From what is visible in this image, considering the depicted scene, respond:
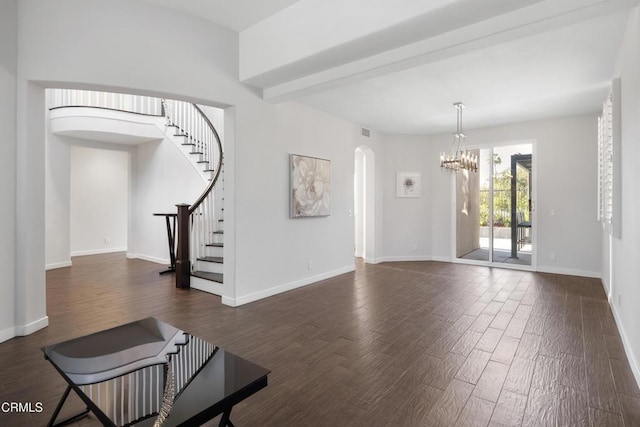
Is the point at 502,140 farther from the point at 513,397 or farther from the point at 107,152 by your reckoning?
the point at 107,152

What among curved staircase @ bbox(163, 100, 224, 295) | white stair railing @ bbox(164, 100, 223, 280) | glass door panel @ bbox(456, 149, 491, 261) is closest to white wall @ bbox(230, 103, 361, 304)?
curved staircase @ bbox(163, 100, 224, 295)

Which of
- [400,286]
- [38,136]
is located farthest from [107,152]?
[400,286]

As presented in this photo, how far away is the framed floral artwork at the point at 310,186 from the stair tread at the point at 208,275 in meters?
1.41

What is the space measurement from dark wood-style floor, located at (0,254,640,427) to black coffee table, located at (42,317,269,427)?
1.45 ft

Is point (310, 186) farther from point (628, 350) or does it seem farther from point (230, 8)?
point (628, 350)

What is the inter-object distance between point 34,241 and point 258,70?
2.87 m

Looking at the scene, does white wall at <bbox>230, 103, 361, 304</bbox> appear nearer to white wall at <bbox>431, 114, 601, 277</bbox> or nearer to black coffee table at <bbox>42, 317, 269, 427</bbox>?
black coffee table at <bbox>42, 317, 269, 427</bbox>

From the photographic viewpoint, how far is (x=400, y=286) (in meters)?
5.18

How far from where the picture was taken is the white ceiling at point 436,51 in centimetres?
256

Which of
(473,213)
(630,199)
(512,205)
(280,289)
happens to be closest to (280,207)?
(280,289)

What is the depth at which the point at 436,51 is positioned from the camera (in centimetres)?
292

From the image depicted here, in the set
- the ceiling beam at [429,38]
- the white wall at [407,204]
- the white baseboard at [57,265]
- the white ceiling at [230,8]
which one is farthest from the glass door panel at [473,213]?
the white baseboard at [57,265]

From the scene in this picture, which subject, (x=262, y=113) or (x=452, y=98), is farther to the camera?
(x=452, y=98)

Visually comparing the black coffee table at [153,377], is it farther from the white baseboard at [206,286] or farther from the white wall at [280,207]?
the white baseboard at [206,286]
